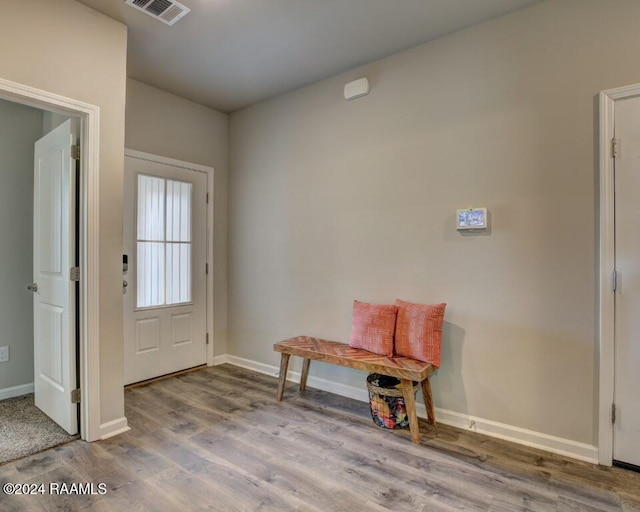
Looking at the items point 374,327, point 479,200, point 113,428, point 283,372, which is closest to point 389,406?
point 374,327

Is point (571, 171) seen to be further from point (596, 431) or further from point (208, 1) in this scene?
point (208, 1)

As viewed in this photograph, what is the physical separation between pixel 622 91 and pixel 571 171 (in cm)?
47

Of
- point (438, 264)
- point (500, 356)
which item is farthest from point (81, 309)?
point (500, 356)

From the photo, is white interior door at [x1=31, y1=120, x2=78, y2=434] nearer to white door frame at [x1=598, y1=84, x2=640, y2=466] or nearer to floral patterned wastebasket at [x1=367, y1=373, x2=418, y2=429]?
floral patterned wastebasket at [x1=367, y1=373, x2=418, y2=429]

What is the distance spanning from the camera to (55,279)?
2510 millimetres

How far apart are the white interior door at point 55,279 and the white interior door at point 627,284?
→ 328 cm

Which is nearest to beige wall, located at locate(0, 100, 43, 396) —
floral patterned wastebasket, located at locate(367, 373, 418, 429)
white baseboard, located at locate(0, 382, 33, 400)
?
white baseboard, located at locate(0, 382, 33, 400)

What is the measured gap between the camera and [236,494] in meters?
1.83

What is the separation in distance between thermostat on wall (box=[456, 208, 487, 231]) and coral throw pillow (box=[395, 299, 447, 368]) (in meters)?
0.56

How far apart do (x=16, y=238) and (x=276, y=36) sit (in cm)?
274

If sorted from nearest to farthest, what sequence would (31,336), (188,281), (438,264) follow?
(438,264) < (31,336) < (188,281)

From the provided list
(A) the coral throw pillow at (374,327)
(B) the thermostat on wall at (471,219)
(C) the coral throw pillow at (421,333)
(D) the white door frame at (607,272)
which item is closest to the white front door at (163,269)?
(A) the coral throw pillow at (374,327)

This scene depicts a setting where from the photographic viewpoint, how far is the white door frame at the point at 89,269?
7.56ft

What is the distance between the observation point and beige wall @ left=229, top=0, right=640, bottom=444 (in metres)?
2.16
